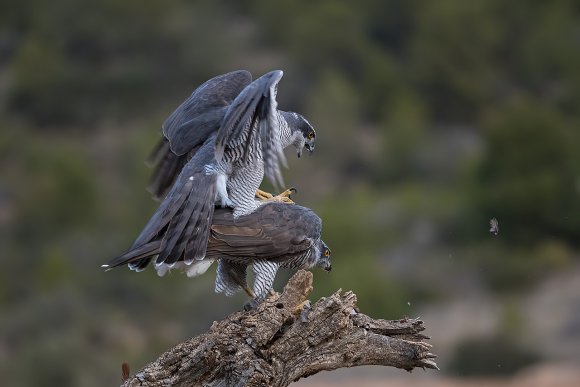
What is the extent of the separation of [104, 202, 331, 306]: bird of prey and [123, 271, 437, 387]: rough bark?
2.24 ft

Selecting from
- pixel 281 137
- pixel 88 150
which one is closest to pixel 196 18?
pixel 88 150

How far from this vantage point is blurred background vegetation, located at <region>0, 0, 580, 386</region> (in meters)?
36.9

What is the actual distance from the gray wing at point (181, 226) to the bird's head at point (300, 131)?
106 cm

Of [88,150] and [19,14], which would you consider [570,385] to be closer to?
[88,150]

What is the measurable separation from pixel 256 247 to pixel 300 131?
1.71 meters

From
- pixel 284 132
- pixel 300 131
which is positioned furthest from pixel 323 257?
pixel 300 131

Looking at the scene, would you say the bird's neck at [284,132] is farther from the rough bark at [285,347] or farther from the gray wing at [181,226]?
the rough bark at [285,347]

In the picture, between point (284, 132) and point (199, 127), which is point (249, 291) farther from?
point (199, 127)

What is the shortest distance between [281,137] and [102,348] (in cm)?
2650

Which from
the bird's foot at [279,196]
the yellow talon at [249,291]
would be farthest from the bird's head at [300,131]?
the yellow talon at [249,291]

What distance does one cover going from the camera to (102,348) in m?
36.4

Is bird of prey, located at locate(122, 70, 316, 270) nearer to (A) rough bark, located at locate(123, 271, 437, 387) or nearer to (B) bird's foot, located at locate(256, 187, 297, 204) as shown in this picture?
(B) bird's foot, located at locate(256, 187, 297, 204)

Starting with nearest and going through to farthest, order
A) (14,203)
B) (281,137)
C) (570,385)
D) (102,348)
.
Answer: (281,137)
(570,385)
(102,348)
(14,203)

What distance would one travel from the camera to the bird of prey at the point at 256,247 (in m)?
9.94
